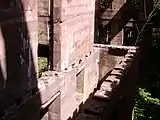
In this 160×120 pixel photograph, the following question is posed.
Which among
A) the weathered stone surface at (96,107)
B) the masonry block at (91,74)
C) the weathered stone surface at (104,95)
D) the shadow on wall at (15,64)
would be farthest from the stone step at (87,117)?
the masonry block at (91,74)

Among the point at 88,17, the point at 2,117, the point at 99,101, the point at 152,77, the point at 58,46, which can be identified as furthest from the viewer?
the point at 152,77

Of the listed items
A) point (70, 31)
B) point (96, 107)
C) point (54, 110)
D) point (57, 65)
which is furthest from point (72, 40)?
point (96, 107)

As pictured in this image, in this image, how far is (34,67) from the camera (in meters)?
5.80

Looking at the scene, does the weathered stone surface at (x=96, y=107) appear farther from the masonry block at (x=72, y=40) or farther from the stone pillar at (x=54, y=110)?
the masonry block at (x=72, y=40)

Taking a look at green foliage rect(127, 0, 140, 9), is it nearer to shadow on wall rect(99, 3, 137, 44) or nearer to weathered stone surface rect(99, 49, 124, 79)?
shadow on wall rect(99, 3, 137, 44)

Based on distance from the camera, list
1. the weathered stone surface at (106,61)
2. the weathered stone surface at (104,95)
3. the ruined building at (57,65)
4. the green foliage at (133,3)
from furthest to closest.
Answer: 1. the green foliage at (133,3)
2. the weathered stone surface at (106,61)
3. the weathered stone surface at (104,95)
4. the ruined building at (57,65)

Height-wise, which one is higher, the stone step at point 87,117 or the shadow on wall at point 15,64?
the shadow on wall at point 15,64

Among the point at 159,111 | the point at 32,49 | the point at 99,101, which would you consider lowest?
the point at 159,111

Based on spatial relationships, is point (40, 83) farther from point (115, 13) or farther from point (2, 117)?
point (115, 13)

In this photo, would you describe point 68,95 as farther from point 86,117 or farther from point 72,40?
point 86,117

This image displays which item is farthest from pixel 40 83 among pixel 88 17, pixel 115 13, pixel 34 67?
pixel 115 13

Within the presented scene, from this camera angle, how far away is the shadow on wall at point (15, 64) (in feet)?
15.3

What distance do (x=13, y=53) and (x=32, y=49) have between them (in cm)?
74

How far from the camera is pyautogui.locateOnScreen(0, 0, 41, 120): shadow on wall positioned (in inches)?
183
